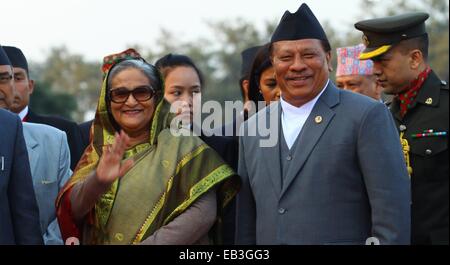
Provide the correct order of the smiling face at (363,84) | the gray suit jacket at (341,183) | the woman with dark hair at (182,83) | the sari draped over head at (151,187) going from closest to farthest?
the gray suit jacket at (341,183), the sari draped over head at (151,187), the woman with dark hair at (182,83), the smiling face at (363,84)

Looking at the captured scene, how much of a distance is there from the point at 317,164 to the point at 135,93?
1.13m

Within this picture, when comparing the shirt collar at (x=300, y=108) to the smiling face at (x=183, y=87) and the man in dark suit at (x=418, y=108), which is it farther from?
the smiling face at (x=183, y=87)

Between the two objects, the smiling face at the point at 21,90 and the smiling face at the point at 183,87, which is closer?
the smiling face at the point at 183,87

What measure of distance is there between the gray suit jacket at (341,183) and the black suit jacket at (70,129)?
2.32 m

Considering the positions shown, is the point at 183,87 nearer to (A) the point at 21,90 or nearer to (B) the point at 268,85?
(B) the point at 268,85

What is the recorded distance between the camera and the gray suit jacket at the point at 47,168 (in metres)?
5.71

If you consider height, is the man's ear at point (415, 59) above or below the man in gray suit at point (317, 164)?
above

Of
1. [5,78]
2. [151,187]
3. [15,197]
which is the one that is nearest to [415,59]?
[151,187]

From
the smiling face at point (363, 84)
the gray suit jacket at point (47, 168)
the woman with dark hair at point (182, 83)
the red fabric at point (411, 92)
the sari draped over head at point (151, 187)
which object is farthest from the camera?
the smiling face at point (363, 84)

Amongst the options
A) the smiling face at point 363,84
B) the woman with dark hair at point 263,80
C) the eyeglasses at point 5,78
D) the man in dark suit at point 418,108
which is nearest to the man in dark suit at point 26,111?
the eyeglasses at point 5,78

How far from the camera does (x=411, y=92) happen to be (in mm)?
5516

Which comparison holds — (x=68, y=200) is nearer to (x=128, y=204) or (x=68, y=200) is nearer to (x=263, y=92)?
(x=128, y=204)

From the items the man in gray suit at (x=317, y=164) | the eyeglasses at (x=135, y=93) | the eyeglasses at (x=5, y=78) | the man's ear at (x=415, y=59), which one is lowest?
the man in gray suit at (x=317, y=164)

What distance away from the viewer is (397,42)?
567cm
